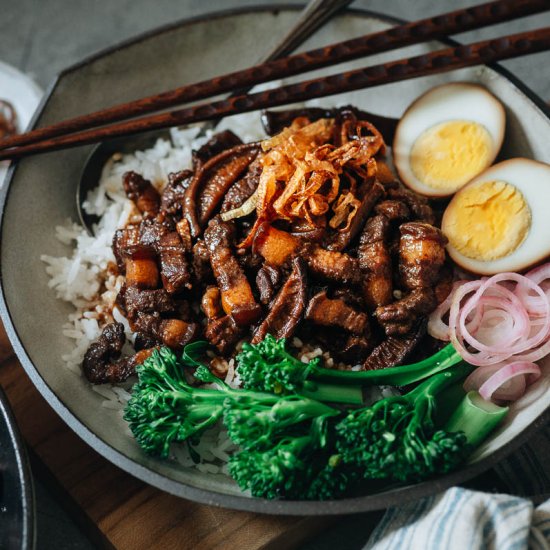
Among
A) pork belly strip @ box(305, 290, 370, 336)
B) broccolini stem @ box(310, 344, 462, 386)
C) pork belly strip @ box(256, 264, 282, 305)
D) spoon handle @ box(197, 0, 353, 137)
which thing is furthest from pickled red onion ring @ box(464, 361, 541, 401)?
spoon handle @ box(197, 0, 353, 137)

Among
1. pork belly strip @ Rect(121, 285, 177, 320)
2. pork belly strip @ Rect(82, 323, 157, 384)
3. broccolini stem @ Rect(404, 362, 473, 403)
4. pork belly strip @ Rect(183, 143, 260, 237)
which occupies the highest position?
pork belly strip @ Rect(183, 143, 260, 237)

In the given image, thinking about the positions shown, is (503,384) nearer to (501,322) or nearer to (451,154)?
(501,322)

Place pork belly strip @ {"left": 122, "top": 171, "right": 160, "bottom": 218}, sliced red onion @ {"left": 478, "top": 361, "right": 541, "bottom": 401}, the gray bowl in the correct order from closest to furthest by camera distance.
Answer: the gray bowl → sliced red onion @ {"left": 478, "top": 361, "right": 541, "bottom": 401} → pork belly strip @ {"left": 122, "top": 171, "right": 160, "bottom": 218}

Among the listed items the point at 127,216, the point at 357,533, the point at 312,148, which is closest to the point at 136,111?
the point at 127,216

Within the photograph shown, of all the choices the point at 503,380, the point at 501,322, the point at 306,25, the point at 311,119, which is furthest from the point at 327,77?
the point at 503,380

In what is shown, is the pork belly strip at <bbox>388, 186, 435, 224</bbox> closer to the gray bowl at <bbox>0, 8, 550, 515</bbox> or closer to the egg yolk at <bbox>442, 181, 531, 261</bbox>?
the egg yolk at <bbox>442, 181, 531, 261</bbox>

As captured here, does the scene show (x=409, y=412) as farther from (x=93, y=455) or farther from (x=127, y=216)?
(x=127, y=216)

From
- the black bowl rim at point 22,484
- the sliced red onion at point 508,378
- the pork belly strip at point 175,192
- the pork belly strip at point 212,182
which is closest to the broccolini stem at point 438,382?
the sliced red onion at point 508,378
